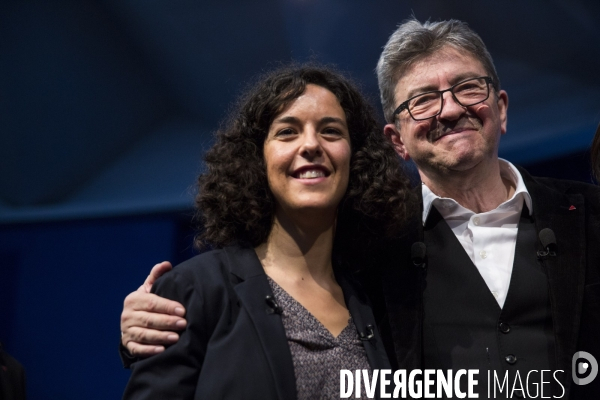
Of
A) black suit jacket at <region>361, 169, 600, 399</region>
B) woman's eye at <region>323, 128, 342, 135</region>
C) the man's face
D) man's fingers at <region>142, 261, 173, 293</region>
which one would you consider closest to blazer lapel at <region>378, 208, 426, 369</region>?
black suit jacket at <region>361, 169, 600, 399</region>

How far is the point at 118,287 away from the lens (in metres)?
4.54

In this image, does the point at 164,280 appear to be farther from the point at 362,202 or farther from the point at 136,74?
the point at 136,74

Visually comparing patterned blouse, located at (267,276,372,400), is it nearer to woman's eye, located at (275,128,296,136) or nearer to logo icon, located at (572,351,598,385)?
woman's eye, located at (275,128,296,136)

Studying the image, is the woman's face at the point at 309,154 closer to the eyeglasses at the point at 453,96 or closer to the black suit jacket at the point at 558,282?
the black suit jacket at the point at 558,282

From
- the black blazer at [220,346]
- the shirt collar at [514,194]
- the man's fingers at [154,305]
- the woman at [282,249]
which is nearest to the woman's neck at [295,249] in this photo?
the woman at [282,249]

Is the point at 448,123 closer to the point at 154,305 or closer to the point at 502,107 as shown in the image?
the point at 502,107

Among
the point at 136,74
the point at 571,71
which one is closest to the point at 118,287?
the point at 136,74

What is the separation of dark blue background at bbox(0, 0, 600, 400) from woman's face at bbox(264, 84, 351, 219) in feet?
6.84

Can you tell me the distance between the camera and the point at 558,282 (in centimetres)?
208

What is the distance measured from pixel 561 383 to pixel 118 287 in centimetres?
329

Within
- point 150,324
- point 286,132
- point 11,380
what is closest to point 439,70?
point 286,132

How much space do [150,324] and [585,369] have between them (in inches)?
51.2

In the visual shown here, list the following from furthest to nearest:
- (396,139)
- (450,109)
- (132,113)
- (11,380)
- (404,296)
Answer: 1. (132,113)
2. (11,380)
3. (396,139)
4. (450,109)
5. (404,296)

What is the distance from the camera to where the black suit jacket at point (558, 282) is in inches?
78.9
